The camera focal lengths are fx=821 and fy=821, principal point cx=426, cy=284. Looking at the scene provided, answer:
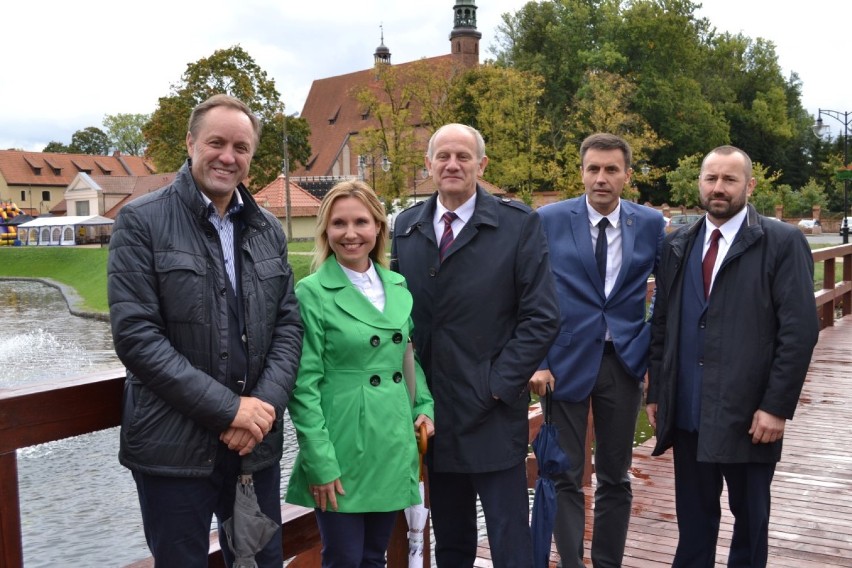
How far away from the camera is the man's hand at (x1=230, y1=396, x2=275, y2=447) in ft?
6.91

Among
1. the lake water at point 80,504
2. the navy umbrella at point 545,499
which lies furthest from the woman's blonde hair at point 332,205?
the lake water at point 80,504

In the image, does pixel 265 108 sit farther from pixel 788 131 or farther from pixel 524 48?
A: pixel 788 131

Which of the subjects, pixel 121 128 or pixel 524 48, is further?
pixel 121 128

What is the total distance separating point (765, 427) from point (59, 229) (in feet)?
199

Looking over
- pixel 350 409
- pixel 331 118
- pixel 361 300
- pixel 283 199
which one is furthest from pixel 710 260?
pixel 331 118

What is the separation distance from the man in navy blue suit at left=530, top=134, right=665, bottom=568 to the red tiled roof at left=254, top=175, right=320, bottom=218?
127ft

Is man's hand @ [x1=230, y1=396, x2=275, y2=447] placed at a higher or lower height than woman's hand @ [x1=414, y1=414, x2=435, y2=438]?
higher

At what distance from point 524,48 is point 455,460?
50.8m

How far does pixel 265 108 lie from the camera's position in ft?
128

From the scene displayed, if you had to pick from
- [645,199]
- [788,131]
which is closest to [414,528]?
[645,199]

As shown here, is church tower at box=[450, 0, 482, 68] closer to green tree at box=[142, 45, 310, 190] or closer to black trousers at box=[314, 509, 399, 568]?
green tree at box=[142, 45, 310, 190]

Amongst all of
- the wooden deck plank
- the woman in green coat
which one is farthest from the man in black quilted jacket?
the wooden deck plank

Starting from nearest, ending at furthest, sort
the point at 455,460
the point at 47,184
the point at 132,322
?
the point at 132,322, the point at 455,460, the point at 47,184

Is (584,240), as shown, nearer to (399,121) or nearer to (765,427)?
(765,427)
